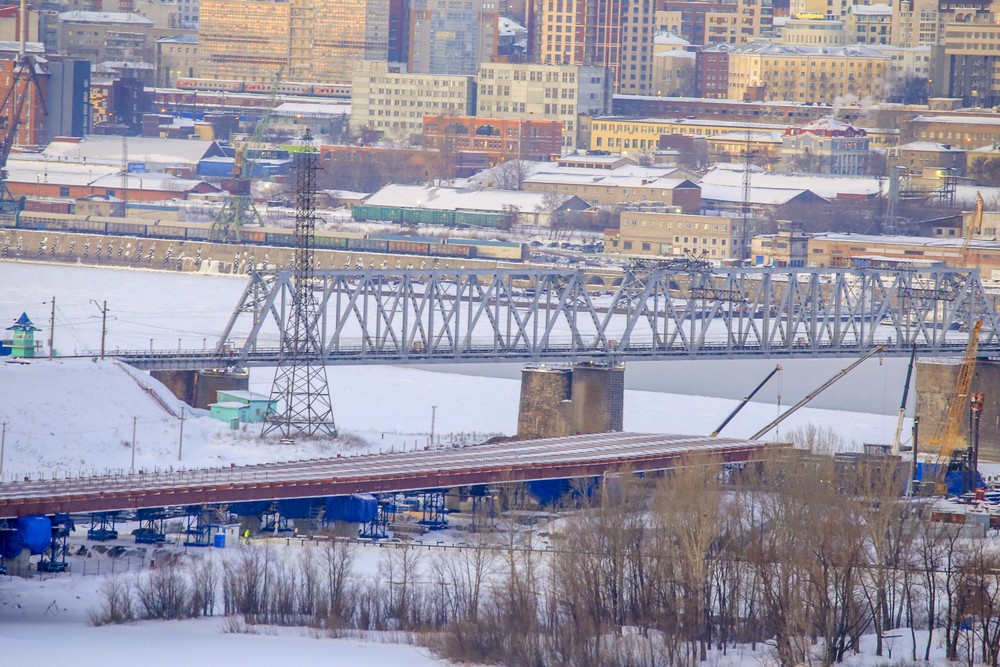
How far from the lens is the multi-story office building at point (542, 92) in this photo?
119000mm

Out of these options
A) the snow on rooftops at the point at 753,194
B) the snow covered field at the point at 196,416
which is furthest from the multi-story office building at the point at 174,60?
the snow covered field at the point at 196,416

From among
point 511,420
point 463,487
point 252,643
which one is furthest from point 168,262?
point 252,643

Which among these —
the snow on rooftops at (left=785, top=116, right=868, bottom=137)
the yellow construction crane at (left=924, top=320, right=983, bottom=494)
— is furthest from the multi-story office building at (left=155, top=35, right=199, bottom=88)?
the yellow construction crane at (left=924, top=320, right=983, bottom=494)

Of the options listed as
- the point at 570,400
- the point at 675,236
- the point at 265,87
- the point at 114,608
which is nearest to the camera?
the point at 114,608

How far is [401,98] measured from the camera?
12200 centimetres

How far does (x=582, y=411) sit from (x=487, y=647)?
18613 mm

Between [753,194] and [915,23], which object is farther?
[915,23]

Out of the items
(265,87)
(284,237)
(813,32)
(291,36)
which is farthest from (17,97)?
(813,32)

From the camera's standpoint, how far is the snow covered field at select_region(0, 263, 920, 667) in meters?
31.6

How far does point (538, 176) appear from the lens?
101562mm

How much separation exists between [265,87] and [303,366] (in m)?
87.5

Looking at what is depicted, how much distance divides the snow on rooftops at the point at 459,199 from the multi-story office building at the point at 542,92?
2049 centimetres

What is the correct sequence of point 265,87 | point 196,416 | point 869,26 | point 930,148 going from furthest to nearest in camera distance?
point 869,26
point 265,87
point 930,148
point 196,416

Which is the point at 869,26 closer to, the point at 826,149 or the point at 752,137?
the point at 752,137
